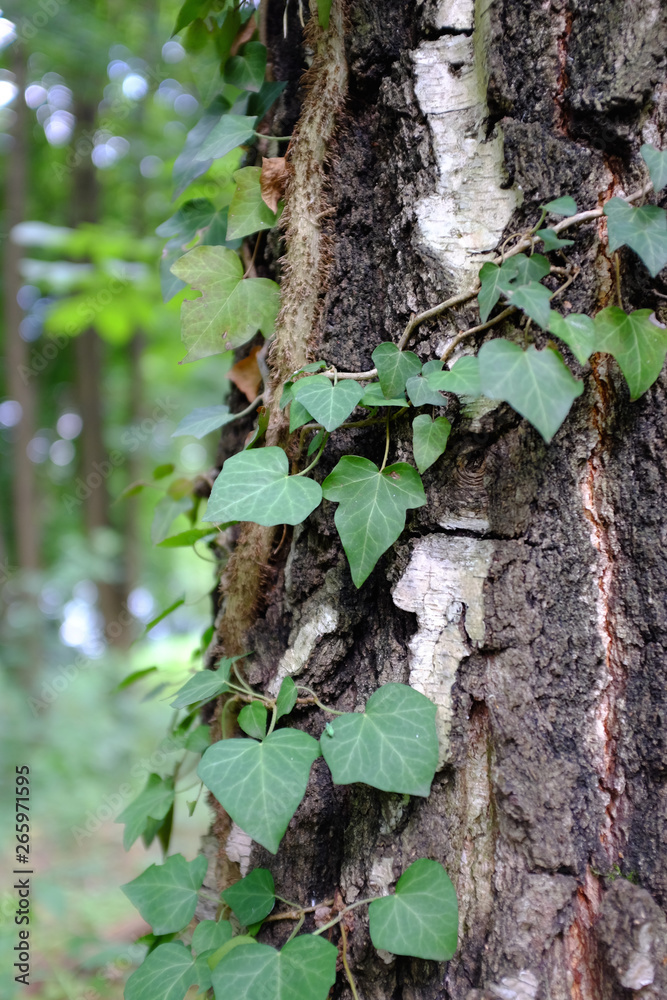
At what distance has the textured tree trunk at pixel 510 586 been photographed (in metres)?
0.73

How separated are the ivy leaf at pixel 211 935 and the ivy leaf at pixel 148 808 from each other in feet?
0.73

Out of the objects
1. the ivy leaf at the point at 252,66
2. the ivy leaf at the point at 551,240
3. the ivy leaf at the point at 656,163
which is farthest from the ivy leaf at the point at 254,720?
the ivy leaf at the point at 252,66

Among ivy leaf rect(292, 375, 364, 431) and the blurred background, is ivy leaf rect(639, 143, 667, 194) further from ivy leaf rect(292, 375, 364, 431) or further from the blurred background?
the blurred background

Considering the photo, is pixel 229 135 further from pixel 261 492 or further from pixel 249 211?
→ pixel 261 492

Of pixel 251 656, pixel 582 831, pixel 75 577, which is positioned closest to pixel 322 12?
pixel 251 656

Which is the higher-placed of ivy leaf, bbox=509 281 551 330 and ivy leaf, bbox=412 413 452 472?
ivy leaf, bbox=509 281 551 330

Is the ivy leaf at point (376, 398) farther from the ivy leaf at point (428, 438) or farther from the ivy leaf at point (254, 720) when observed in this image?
the ivy leaf at point (254, 720)

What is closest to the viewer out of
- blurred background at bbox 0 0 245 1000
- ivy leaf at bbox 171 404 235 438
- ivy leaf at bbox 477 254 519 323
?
ivy leaf at bbox 477 254 519 323

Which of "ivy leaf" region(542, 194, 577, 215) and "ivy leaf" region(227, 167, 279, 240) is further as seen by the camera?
"ivy leaf" region(227, 167, 279, 240)

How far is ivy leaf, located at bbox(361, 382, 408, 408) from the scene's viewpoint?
31.1 inches

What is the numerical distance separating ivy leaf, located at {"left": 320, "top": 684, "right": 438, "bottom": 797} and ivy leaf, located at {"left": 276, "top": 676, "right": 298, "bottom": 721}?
92 mm

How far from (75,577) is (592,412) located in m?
5.49

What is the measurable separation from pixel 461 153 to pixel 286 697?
0.76 m

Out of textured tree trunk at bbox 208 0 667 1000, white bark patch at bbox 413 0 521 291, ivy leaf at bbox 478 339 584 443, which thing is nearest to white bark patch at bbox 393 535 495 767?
textured tree trunk at bbox 208 0 667 1000
